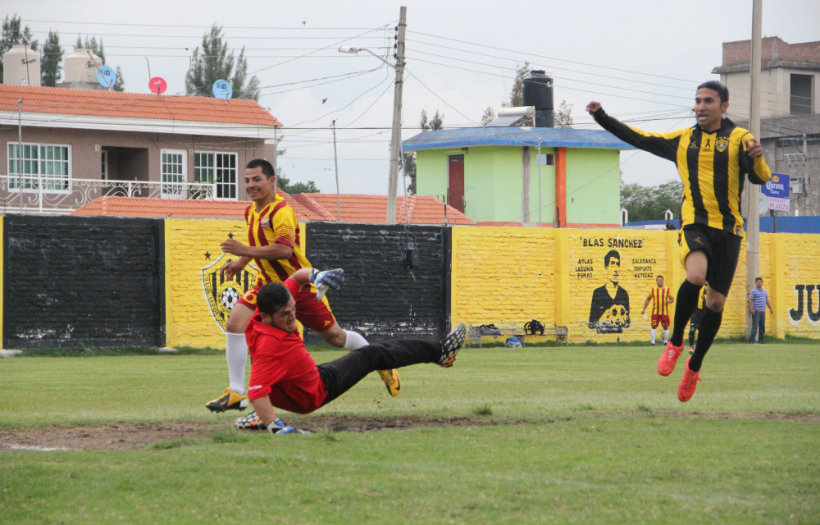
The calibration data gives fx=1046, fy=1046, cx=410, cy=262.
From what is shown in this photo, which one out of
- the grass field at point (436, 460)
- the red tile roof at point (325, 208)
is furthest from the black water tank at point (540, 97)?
the grass field at point (436, 460)

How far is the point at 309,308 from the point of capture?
9.15 m

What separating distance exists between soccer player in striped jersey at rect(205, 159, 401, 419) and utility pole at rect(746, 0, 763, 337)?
68.0ft

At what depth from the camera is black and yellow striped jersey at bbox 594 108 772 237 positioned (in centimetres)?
855

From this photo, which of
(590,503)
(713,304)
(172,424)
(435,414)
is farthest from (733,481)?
(172,424)

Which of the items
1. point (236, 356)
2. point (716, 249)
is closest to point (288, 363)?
point (236, 356)

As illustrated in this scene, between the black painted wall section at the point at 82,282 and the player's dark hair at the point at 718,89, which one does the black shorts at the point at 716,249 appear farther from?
the black painted wall section at the point at 82,282

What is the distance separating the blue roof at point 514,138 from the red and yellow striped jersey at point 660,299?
21.6 metres

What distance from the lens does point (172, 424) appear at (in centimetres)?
875

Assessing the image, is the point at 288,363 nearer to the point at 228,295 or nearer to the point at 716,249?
the point at 716,249

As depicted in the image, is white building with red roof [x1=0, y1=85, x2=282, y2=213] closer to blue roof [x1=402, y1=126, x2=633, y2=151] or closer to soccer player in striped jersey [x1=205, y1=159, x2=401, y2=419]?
blue roof [x1=402, y1=126, x2=633, y2=151]

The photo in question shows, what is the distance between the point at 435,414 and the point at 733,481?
3.77 meters

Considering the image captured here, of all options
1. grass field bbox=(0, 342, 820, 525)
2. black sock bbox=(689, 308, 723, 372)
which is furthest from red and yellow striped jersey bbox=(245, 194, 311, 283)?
black sock bbox=(689, 308, 723, 372)

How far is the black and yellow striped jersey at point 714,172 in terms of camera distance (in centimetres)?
855

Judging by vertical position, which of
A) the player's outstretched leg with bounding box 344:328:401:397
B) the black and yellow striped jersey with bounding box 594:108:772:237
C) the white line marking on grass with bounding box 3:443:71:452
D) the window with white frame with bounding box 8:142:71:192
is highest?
the window with white frame with bounding box 8:142:71:192
